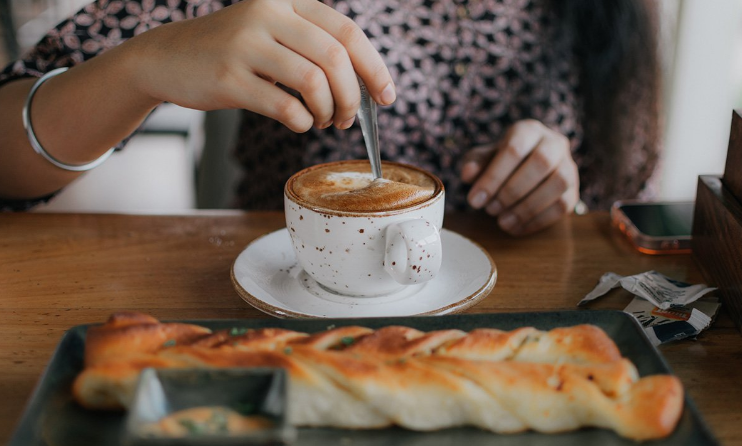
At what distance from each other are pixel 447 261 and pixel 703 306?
32 cm

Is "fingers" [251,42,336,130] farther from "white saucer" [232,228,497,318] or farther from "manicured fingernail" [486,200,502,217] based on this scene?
"manicured fingernail" [486,200,502,217]

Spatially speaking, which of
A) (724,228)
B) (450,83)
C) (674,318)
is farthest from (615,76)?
(674,318)

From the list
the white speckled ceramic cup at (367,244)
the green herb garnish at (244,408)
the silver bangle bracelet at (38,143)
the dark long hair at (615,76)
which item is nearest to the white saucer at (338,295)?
the white speckled ceramic cup at (367,244)

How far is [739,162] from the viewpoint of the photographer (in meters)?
0.80

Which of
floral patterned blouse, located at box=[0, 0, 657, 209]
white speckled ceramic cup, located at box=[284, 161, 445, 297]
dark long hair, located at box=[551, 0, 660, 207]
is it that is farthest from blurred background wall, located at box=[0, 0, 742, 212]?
white speckled ceramic cup, located at box=[284, 161, 445, 297]

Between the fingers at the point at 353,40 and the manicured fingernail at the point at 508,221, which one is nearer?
the fingers at the point at 353,40

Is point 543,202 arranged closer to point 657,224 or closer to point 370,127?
point 657,224

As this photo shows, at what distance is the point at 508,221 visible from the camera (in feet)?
3.30

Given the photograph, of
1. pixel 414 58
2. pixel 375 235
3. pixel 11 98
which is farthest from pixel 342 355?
pixel 414 58

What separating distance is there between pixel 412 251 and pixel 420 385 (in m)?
0.22

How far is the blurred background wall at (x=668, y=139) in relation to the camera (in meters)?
2.29

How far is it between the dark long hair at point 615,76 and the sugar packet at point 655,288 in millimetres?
769

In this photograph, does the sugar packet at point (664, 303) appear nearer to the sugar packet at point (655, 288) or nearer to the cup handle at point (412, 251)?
the sugar packet at point (655, 288)

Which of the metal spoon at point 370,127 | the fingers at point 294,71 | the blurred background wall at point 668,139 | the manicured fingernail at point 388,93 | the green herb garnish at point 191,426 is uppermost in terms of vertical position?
the fingers at point 294,71
